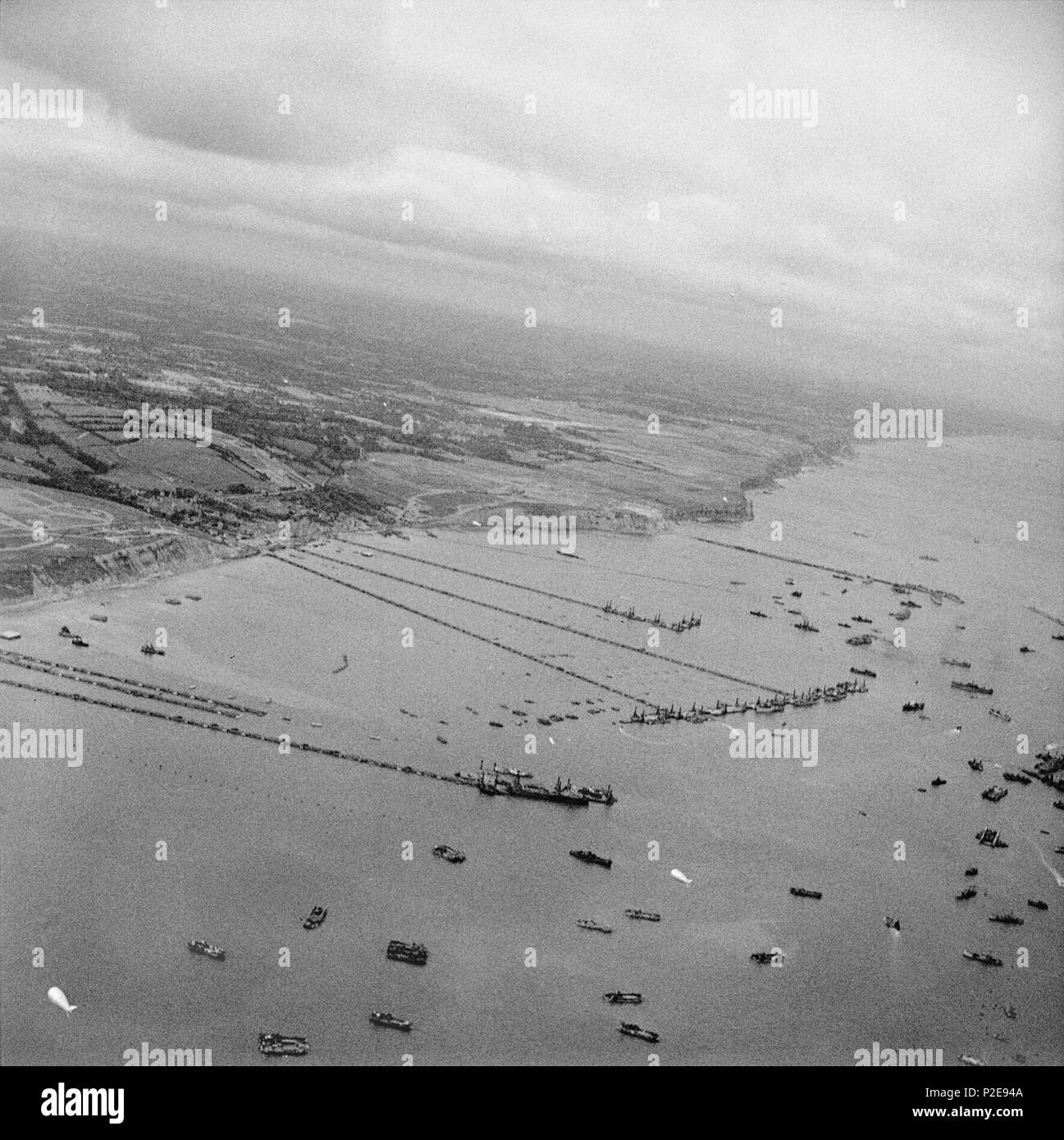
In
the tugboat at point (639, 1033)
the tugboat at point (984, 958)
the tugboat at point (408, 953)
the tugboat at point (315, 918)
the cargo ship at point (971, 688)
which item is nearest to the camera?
the tugboat at point (639, 1033)

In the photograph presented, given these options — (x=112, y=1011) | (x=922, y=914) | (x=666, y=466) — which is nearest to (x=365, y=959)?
(x=112, y=1011)

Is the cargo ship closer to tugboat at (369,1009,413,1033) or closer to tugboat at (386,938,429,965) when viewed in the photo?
tugboat at (386,938,429,965)

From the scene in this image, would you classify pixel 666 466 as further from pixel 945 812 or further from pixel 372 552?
pixel 945 812

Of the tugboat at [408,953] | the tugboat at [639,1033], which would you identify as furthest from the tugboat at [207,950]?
the tugboat at [639,1033]

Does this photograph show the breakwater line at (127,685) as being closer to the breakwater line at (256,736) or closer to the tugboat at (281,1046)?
the breakwater line at (256,736)

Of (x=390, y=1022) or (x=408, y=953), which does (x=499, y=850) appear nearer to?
(x=408, y=953)
